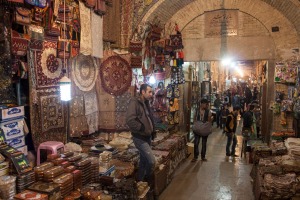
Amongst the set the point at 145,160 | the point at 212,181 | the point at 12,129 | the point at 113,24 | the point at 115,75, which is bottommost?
the point at 212,181

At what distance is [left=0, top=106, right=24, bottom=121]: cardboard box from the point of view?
358 cm

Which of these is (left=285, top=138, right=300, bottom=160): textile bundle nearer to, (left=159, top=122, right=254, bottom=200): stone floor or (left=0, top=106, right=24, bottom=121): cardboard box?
(left=159, top=122, right=254, bottom=200): stone floor

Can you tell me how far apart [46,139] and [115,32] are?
3.30 meters

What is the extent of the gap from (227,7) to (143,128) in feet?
Result: 17.2

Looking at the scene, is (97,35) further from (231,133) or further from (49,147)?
(231,133)

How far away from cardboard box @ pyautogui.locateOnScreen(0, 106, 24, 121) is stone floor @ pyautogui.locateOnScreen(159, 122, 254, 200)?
2.82m

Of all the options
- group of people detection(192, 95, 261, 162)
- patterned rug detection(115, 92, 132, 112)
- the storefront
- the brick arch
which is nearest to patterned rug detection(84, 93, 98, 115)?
the storefront

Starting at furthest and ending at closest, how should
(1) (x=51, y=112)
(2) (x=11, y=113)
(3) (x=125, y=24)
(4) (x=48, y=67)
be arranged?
1. (3) (x=125, y=24)
2. (1) (x=51, y=112)
3. (4) (x=48, y=67)
4. (2) (x=11, y=113)

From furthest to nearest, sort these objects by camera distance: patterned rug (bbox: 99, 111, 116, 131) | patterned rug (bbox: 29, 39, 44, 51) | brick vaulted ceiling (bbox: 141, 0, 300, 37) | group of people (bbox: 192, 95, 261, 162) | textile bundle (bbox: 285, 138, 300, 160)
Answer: group of people (bbox: 192, 95, 261, 162)
brick vaulted ceiling (bbox: 141, 0, 300, 37)
patterned rug (bbox: 99, 111, 116, 131)
textile bundle (bbox: 285, 138, 300, 160)
patterned rug (bbox: 29, 39, 44, 51)

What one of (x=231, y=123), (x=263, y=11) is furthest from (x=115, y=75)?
(x=263, y=11)

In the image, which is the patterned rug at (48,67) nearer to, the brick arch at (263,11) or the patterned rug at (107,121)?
the patterned rug at (107,121)

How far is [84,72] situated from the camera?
19.2ft

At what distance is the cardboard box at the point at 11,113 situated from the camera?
3.58 meters

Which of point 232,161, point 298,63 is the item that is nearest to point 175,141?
point 232,161
